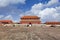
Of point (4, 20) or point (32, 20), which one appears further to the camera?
point (4, 20)

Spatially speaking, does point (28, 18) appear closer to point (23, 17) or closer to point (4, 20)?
point (23, 17)

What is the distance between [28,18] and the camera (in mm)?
103625

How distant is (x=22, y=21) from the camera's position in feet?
330

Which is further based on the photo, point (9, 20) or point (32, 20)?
point (9, 20)

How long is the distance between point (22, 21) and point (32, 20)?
622 cm

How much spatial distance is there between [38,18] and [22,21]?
402 inches

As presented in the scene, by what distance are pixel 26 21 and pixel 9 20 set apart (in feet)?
53.6

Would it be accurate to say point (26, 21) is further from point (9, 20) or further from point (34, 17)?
point (9, 20)

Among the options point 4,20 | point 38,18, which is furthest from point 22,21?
point 4,20

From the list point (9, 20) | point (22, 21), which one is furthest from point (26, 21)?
point (9, 20)

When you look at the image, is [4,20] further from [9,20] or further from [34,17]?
[34,17]

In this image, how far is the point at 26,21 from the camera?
334 ft

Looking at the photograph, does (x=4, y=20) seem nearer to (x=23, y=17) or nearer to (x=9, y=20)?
(x=9, y=20)

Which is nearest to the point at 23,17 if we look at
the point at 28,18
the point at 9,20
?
the point at 28,18
